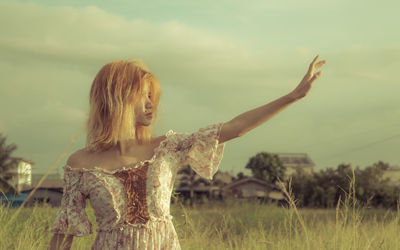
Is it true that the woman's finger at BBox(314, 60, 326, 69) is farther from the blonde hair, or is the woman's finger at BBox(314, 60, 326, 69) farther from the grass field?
the grass field

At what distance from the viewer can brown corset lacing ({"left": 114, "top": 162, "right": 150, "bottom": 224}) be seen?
288 centimetres

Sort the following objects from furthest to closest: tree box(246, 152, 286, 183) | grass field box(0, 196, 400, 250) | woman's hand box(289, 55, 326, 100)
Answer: tree box(246, 152, 286, 183) → grass field box(0, 196, 400, 250) → woman's hand box(289, 55, 326, 100)

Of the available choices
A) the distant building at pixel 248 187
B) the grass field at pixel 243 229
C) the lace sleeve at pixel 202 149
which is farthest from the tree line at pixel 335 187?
the lace sleeve at pixel 202 149

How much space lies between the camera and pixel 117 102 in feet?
9.61

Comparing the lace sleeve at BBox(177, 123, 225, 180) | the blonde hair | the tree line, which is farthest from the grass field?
the tree line

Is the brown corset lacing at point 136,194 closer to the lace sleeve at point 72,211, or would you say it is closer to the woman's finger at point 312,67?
the lace sleeve at point 72,211

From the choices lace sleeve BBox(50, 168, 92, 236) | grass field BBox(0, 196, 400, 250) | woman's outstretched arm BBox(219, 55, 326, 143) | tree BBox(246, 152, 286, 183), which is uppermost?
tree BBox(246, 152, 286, 183)

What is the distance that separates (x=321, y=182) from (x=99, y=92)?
23.0 meters

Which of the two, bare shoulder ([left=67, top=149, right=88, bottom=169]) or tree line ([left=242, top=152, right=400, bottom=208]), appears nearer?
bare shoulder ([left=67, top=149, right=88, bottom=169])

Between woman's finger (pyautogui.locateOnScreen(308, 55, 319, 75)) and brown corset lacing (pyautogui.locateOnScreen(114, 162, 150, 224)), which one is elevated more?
woman's finger (pyautogui.locateOnScreen(308, 55, 319, 75))

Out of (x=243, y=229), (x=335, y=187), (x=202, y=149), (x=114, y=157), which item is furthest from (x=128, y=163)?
(x=335, y=187)

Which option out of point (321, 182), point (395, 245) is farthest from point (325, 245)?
point (321, 182)

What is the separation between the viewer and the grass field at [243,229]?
514 centimetres

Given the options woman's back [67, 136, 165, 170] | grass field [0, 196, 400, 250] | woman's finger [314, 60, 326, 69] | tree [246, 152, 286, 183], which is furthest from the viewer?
→ tree [246, 152, 286, 183]
